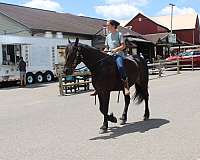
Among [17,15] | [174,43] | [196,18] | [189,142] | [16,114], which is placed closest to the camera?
[189,142]

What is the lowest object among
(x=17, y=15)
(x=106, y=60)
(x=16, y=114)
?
(x=16, y=114)

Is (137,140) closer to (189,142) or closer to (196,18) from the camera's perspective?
(189,142)

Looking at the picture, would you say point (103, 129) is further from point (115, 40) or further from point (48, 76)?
point (48, 76)

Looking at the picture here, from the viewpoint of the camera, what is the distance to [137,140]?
796 cm

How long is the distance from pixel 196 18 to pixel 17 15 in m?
65.3

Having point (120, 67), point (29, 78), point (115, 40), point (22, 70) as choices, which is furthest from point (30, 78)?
point (120, 67)

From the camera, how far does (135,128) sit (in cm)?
927

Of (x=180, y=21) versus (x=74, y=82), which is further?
(x=180, y=21)

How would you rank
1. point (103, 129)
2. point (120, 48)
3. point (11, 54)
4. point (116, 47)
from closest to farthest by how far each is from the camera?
point (103, 129)
point (120, 48)
point (116, 47)
point (11, 54)

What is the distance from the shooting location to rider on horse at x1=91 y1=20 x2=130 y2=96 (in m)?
9.55

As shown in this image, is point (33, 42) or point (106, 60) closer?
point (106, 60)

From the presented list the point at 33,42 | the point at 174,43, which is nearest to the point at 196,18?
the point at 174,43

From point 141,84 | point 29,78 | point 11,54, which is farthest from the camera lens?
point 29,78

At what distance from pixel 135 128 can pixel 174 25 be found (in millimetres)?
90703
